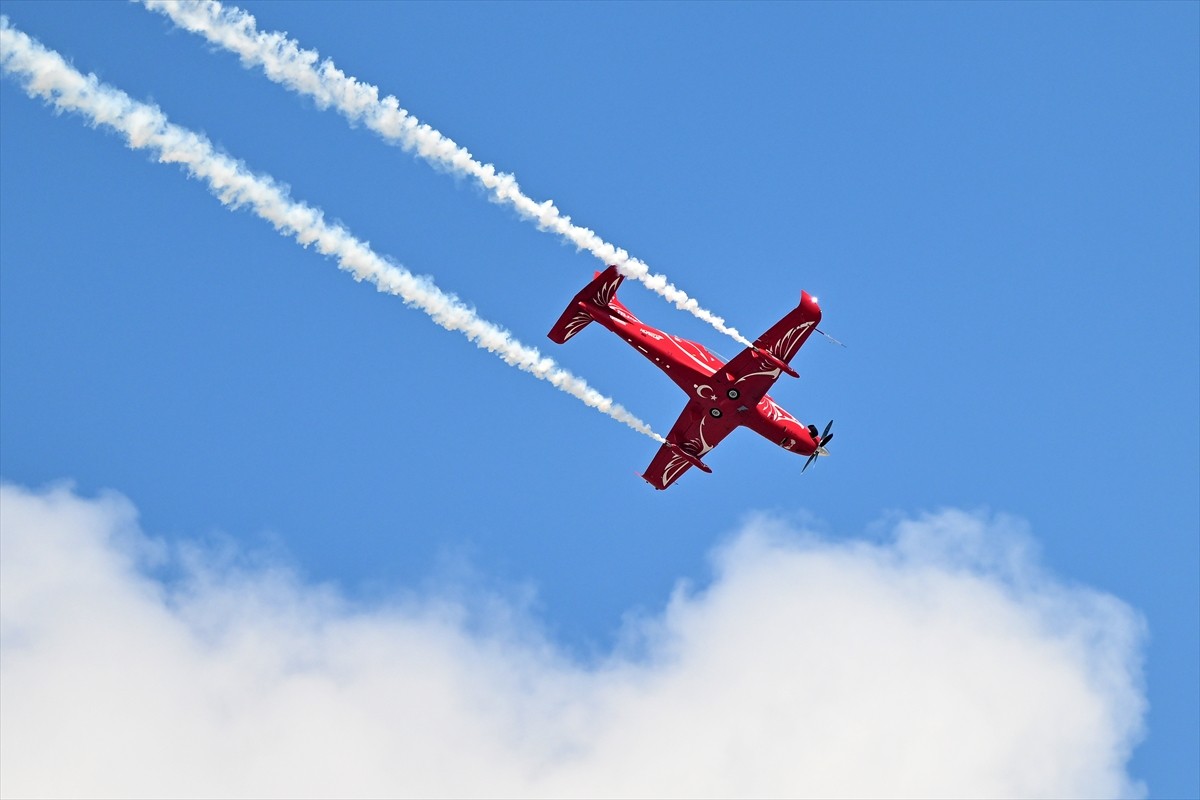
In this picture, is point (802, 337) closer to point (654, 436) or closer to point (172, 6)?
point (654, 436)

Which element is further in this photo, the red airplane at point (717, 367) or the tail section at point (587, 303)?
the tail section at point (587, 303)

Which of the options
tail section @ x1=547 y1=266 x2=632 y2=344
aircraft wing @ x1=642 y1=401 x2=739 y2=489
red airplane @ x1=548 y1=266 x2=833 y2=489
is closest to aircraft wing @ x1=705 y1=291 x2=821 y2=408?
red airplane @ x1=548 y1=266 x2=833 y2=489

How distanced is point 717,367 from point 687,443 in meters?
3.81

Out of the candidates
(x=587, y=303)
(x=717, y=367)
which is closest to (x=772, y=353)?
(x=717, y=367)

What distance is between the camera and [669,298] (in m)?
42.3

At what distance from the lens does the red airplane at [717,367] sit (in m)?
43.3

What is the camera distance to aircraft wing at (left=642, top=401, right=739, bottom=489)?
46.8 meters

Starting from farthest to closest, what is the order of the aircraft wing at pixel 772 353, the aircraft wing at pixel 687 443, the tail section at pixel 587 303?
the aircraft wing at pixel 687 443 → the tail section at pixel 587 303 → the aircraft wing at pixel 772 353

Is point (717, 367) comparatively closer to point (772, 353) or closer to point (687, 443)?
point (772, 353)

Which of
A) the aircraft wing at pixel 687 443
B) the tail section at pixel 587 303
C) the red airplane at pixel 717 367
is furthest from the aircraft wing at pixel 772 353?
the tail section at pixel 587 303

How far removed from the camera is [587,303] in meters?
45.0

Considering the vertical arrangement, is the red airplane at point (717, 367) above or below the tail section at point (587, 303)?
below

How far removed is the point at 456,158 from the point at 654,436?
44.7ft

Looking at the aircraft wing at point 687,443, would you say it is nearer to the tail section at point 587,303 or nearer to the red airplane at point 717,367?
the red airplane at point 717,367
